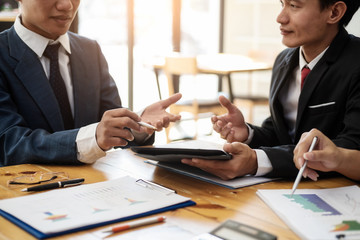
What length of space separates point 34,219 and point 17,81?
875 millimetres

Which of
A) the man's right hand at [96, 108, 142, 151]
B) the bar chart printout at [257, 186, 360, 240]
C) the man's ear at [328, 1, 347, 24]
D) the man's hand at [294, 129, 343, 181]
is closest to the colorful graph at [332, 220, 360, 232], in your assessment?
the bar chart printout at [257, 186, 360, 240]

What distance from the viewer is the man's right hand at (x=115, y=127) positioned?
4.59ft

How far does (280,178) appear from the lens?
1.38 meters

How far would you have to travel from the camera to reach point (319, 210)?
107cm

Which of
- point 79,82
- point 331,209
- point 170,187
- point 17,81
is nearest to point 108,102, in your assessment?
point 79,82

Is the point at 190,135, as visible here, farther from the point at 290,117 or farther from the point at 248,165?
the point at 248,165

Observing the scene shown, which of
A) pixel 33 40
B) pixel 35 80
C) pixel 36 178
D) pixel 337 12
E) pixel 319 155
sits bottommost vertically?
pixel 36 178

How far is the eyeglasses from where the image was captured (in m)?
1.28

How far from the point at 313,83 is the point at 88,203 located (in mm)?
995

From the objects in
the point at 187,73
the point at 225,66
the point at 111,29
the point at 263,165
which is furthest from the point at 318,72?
the point at 111,29

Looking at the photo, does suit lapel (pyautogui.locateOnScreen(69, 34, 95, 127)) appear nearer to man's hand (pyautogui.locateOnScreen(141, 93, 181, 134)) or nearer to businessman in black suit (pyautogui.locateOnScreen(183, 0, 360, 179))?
man's hand (pyautogui.locateOnScreen(141, 93, 181, 134))

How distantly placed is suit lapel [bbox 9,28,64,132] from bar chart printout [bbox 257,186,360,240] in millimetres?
911

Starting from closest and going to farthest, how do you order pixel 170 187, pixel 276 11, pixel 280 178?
1. pixel 170 187
2. pixel 280 178
3. pixel 276 11

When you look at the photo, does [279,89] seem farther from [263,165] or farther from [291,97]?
[263,165]
